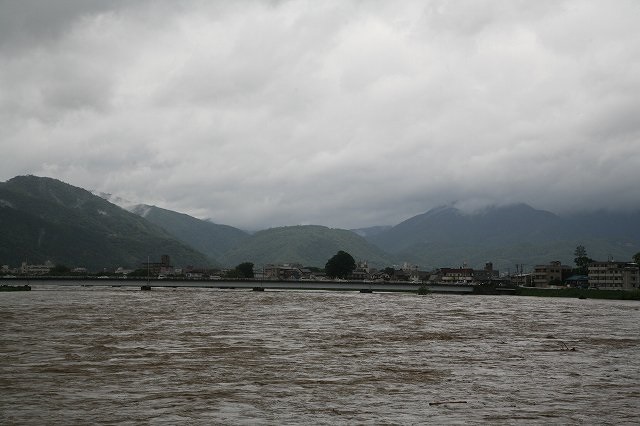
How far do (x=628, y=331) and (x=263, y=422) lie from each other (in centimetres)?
5013

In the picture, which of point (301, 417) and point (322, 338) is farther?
point (322, 338)

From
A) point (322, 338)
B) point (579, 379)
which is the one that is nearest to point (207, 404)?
point (579, 379)

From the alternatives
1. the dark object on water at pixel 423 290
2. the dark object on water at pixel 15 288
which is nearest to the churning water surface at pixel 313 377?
the dark object on water at pixel 15 288

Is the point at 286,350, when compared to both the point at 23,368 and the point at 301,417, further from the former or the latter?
the point at 301,417

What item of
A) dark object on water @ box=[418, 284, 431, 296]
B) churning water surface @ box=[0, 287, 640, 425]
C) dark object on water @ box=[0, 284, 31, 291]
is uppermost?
dark object on water @ box=[418, 284, 431, 296]

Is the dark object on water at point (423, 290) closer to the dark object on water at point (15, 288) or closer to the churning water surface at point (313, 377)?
the dark object on water at point (15, 288)

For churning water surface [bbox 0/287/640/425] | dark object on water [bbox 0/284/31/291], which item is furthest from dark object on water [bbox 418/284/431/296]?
churning water surface [bbox 0/287/640/425]

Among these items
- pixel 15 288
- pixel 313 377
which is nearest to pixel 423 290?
pixel 15 288

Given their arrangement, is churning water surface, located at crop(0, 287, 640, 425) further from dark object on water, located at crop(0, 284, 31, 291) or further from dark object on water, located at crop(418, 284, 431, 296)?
dark object on water, located at crop(418, 284, 431, 296)

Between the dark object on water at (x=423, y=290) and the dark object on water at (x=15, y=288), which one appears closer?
the dark object on water at (x=15, y=288)

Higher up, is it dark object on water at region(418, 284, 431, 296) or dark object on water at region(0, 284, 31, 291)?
dark object on water at region(418, 284, 431, 296)

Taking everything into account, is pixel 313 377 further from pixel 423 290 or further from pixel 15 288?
pixel 423 290

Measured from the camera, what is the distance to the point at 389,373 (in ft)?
104

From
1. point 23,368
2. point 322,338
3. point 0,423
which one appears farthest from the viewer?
point 322,338
